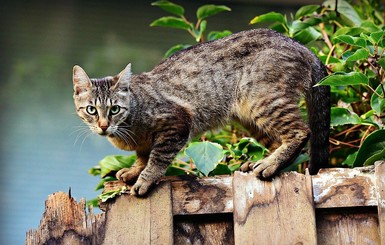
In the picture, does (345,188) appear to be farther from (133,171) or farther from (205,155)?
(133,171)

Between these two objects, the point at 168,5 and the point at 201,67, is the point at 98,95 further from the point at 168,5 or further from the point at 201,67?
the point at 168,5

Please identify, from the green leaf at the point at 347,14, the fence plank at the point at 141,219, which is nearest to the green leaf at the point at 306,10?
the green leaf at the point at 347,14

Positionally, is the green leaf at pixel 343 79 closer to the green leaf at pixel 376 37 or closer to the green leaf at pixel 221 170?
the green leaf at pixel 376 37

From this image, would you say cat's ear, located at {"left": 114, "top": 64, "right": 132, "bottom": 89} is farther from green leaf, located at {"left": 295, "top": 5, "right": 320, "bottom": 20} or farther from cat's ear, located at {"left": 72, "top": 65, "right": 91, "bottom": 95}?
green leaf, located at {"left": 295, "top": 5, "right": 320, "bottom": 20}

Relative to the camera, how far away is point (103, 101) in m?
3.94

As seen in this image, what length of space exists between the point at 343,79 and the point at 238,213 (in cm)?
78

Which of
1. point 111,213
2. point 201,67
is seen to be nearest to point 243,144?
point 201,67

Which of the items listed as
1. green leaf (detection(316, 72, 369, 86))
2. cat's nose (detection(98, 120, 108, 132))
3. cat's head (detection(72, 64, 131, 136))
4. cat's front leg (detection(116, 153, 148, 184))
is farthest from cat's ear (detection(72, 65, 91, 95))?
green leaf (detection(316, 72, 369, 86))

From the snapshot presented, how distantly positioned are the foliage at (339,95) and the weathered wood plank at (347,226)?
35 cm

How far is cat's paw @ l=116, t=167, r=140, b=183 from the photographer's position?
3.75 meters

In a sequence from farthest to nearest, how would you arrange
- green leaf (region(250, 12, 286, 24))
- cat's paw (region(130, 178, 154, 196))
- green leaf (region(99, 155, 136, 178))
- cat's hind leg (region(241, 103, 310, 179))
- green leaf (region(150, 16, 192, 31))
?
green leaf (region(150, 16, 192, 31)), green leaf (region(250, 12, 286, 24)), green leaf (region(99, 155, 136, 178)), cat's hind leg (region(241, 103, 310, 179)), cat's paw (region(130, 178, 154, 196))

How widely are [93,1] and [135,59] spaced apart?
640mm

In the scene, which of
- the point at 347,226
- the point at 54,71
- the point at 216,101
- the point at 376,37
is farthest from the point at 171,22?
the point at 54,71

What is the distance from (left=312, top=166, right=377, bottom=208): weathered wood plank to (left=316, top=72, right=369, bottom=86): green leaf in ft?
1.38
